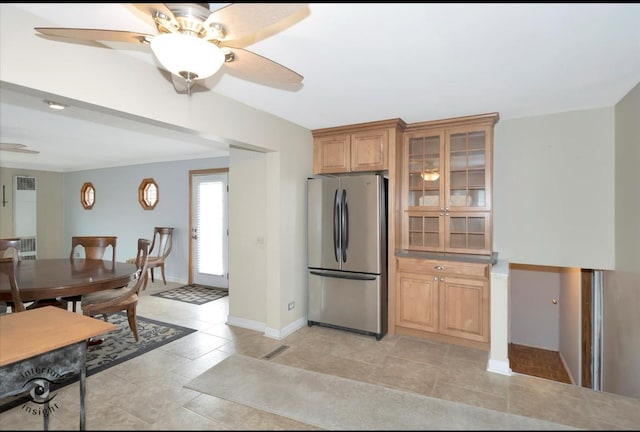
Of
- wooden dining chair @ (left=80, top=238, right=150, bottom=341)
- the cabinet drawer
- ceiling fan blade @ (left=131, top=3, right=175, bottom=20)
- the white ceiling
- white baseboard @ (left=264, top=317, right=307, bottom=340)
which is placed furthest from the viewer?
white baseboard @ (left=264, top=317, right=307, bottom=340)

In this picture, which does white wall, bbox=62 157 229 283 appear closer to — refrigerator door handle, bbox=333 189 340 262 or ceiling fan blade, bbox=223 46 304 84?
refrigerator door handle, bbox=333 189 340 262

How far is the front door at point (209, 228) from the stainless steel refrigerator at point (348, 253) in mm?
2361

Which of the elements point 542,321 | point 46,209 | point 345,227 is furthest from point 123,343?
point 46,209

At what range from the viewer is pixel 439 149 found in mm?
3639

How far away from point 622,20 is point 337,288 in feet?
10.0

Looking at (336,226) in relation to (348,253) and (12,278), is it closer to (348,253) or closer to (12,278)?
(348,253)

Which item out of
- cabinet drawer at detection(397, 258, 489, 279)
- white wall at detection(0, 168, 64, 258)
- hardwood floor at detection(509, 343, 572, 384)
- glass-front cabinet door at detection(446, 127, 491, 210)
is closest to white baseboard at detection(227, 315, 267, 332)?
cabinet drawer at detection(397, 258, 489, 279)

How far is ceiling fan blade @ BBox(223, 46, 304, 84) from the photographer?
64.2 inches

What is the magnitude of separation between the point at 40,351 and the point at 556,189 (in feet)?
13.9

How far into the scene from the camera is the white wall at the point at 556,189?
125 inches

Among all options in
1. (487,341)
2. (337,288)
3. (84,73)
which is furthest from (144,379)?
(487,341)

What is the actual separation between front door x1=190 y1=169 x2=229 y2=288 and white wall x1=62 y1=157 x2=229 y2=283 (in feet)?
0.57

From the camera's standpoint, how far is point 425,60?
2.13m

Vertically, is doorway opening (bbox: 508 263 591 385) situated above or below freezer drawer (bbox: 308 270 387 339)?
below
